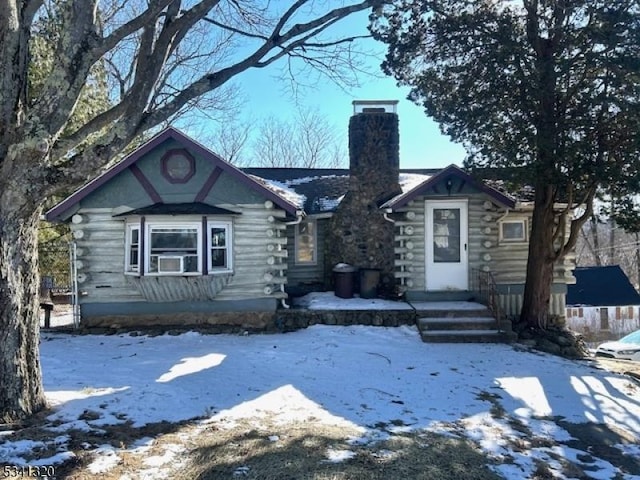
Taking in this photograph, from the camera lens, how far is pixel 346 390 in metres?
6.32

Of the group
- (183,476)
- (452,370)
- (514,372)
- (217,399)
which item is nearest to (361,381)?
(452,370)

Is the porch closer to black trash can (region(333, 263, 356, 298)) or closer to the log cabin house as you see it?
the log cabin house

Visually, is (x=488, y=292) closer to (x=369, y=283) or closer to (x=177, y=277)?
(x=369, y=283)

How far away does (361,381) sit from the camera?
676 centimetres

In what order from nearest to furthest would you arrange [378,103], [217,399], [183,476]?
[183,476] → [217,399] → [378,103]

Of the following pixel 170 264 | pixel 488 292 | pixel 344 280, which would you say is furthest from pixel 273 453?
pixel 344 280

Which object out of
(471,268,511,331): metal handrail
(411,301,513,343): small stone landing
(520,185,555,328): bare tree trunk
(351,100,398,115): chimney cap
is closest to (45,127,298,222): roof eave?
(411,301,513,343): small stone landing

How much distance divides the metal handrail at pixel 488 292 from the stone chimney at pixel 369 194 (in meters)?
2.24

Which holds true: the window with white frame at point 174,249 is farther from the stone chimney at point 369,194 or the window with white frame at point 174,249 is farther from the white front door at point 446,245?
the white front door at point 446,245

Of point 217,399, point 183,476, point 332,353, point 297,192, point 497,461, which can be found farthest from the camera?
point 297,192

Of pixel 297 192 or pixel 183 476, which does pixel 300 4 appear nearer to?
pixel 183 476

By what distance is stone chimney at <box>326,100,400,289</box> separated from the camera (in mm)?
12781

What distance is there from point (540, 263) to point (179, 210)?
8.16 metres

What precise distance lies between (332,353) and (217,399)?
3123 millimetres
